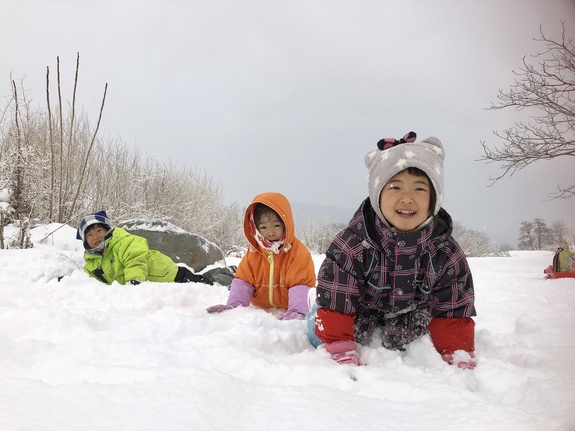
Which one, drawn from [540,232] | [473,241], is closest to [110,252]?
[540,232]

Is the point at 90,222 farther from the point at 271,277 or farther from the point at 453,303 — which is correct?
the point at 453,303

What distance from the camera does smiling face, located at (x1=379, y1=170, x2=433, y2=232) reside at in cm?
143

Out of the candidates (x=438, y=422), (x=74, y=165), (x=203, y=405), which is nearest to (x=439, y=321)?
(x=438, y=422)

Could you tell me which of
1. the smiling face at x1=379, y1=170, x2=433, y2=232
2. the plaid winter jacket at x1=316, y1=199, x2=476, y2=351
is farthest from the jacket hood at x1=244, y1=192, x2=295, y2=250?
the smiling face at x1=379, y1=170, x2=433, y2=232

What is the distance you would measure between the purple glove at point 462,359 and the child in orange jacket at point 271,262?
129cm

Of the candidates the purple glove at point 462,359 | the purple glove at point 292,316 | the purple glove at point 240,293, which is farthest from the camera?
the purple glove at point 240,293

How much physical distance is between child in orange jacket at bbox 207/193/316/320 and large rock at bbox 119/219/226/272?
373cm

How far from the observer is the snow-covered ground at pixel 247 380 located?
83 centimetres

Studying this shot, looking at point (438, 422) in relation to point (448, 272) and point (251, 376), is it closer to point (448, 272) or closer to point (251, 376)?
point (251, 376)

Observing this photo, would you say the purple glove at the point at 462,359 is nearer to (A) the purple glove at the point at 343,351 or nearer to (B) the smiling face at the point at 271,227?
(A) the purple glove at the point at 343,351

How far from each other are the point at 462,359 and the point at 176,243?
216 inches

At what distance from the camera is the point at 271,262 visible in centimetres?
276

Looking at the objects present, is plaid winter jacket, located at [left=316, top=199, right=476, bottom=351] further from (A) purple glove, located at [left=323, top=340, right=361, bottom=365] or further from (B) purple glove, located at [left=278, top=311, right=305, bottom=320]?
(B) purple glove, located at [left=278, top=311, right=305, bottom=320]

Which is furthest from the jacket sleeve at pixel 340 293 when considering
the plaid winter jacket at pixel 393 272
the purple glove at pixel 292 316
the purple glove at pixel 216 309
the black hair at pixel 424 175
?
the purple glove at pixel 216 309
